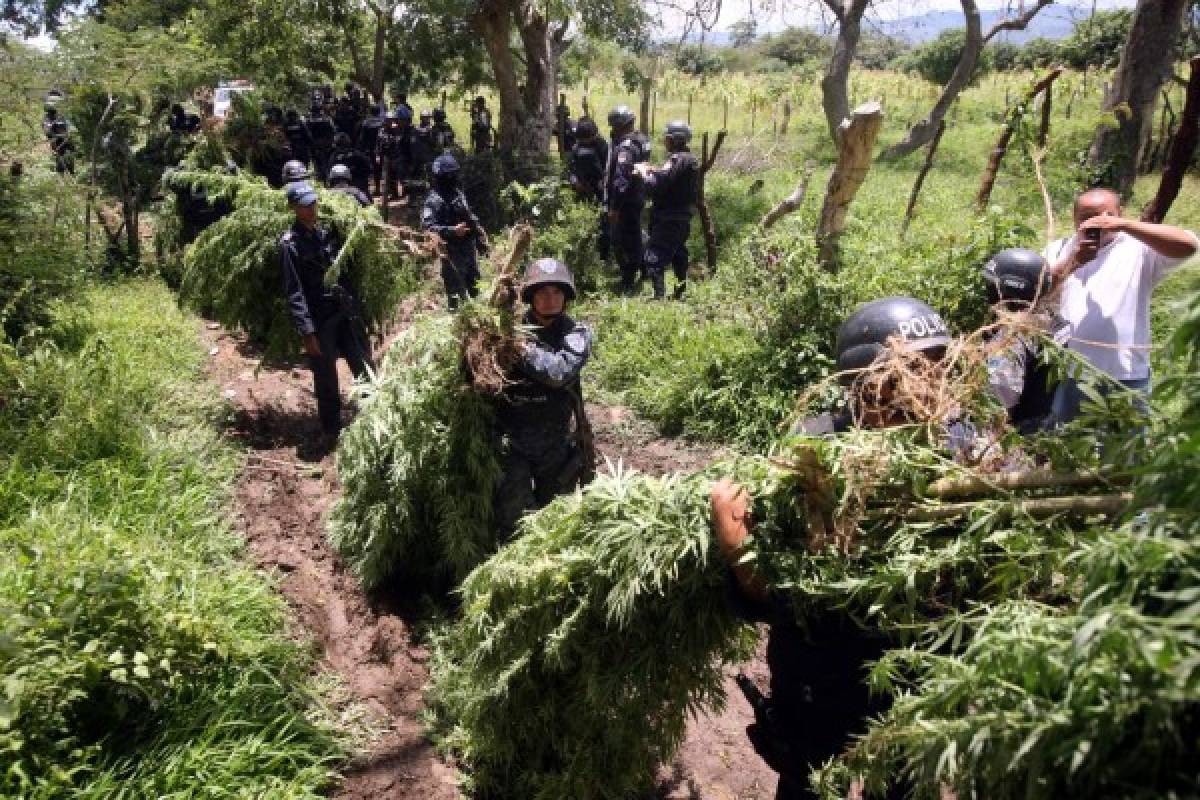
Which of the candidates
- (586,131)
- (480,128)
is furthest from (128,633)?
(480,128)

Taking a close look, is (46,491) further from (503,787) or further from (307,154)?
(307,154)

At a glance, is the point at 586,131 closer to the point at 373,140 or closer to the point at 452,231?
the point at 452,231

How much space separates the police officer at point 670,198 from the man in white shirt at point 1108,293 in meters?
4.38

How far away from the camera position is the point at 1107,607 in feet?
3.78

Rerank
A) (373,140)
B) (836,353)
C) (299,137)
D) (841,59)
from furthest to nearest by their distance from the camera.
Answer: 1. (373,140)
2. (299,137)
3. (841,59)
4. (836,353)

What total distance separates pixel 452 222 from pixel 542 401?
446 cm

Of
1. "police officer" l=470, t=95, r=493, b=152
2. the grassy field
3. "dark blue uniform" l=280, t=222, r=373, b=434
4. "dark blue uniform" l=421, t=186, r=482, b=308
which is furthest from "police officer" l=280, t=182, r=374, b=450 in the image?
"police officer" l=470, t=95, r=493, b=152

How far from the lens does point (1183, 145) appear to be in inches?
200

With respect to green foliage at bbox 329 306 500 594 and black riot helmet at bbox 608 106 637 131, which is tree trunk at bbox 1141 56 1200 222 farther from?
black riot helmet at bbox 608 106 637 131

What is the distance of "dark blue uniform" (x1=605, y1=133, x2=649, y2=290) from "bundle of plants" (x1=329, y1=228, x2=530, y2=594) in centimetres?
528

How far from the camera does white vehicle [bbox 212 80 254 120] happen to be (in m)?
11.3

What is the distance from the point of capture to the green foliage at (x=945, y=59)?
25.1 m

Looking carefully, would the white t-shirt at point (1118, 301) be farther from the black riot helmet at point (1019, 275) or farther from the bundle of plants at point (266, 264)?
the bundle of plants at point (266, 264)

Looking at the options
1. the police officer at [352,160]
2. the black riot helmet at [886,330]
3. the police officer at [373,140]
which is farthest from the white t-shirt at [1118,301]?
the police officer at [373,140]
